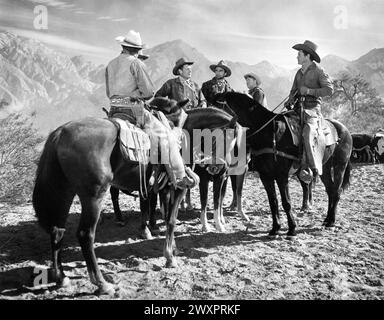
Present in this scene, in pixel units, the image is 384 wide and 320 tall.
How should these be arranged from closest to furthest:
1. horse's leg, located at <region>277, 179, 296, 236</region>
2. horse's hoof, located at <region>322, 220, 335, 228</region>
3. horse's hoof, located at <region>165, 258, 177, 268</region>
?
1. horse's hoof, located at <region>165, 258, 177, 268</region>
2. horse's leg, located at <region>277, 179, 296, 236</region>
3. horse's hoof, located at <region>322, 220, 335, 228</region>

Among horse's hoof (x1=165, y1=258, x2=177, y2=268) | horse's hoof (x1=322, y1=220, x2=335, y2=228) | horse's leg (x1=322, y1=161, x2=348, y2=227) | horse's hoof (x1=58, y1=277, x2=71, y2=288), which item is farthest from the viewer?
horse's leg (x1=322, y1=161, x2=348, y2=227)

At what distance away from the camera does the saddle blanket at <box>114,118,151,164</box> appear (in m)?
3.94

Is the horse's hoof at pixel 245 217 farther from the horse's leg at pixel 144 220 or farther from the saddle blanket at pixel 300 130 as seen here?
the horse's leg at pixel 144 220

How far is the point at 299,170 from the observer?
600cm

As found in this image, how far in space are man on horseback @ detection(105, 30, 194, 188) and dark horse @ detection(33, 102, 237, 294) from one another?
1.65 ft

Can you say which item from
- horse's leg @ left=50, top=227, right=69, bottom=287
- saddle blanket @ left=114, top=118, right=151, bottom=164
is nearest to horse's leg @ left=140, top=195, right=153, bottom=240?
saddle blanket @ left=114, top=118, right=151, bottom=164

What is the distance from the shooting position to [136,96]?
4512mm

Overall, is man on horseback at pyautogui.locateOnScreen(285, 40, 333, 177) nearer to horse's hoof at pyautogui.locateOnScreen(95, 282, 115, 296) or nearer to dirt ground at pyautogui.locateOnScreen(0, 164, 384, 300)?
dirt ground at pyautogui.locateOnScreen(0, 164, 384, 300)

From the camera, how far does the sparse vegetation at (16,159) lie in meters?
7.51

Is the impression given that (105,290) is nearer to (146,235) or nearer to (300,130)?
(146,235)

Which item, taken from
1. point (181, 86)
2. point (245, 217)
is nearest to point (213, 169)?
point (245, 217)

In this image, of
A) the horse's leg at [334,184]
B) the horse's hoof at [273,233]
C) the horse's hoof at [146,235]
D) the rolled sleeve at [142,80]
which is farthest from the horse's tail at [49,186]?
the horse's leg at [334,184]
